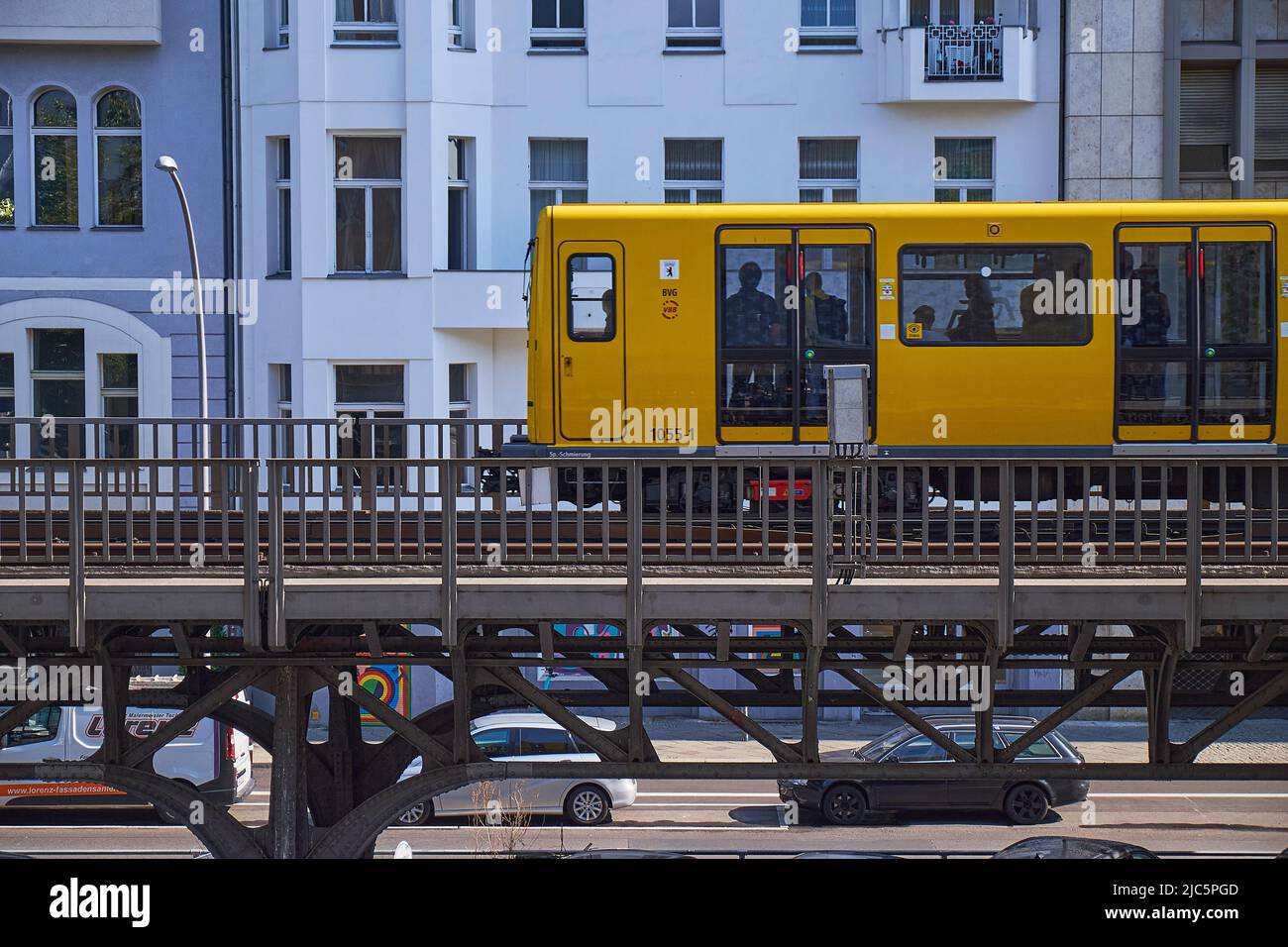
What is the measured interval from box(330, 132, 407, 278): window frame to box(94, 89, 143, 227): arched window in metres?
3.40

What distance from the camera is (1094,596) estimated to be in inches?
432

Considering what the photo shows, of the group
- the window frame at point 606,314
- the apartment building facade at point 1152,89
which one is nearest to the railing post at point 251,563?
the window frame at point 606,314

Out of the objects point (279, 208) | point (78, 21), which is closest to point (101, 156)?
point (78, 21)

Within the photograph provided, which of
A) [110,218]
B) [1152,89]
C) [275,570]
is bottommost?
[275,570]

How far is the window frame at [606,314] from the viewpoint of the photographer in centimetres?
1502

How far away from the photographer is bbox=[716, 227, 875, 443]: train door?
15.1 metres

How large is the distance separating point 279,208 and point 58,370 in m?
4.54

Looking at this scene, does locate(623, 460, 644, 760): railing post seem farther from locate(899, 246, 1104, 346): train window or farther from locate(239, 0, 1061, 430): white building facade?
locate(239, 0, 1061, 430): white building facade

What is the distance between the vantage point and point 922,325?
15.3 meters

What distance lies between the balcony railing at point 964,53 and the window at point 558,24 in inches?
227

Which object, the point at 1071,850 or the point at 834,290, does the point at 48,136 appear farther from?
the point at 1071,850
